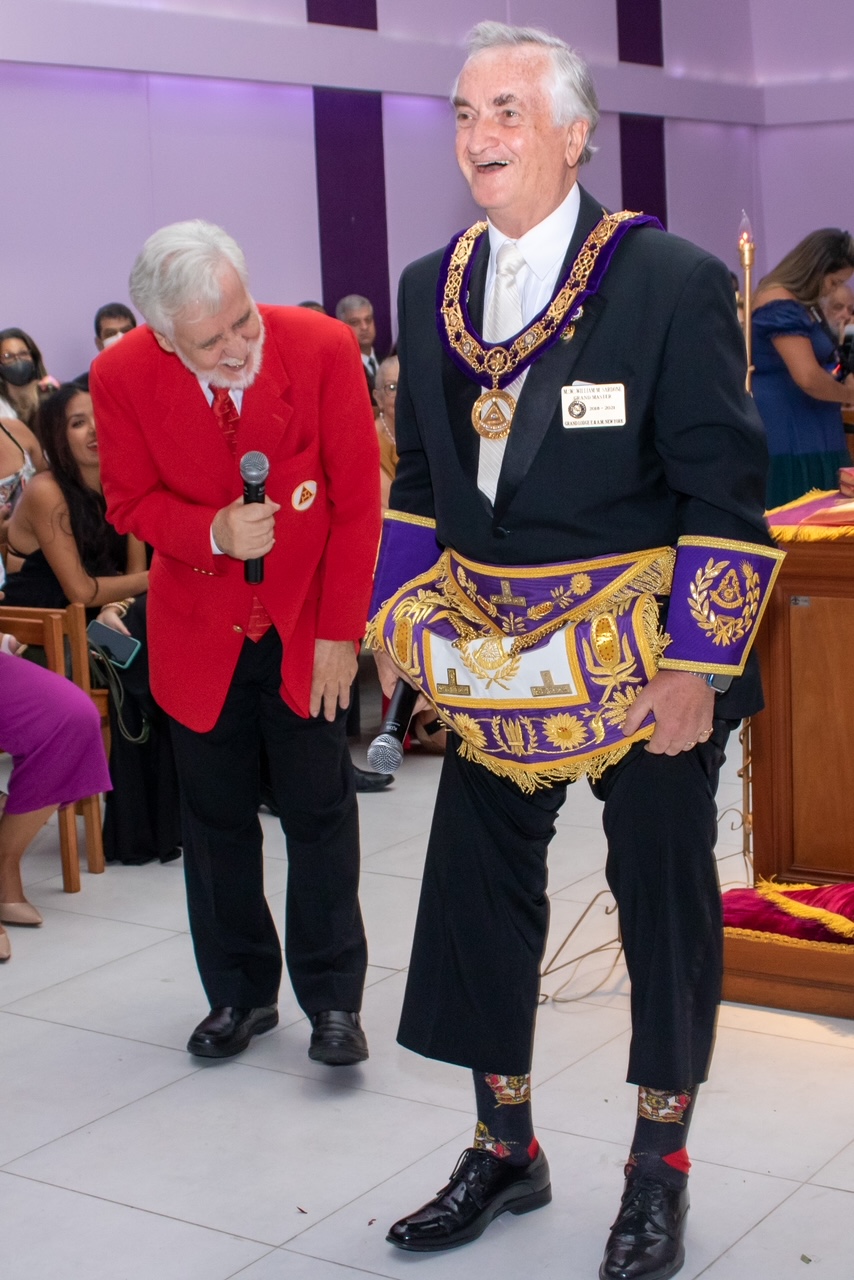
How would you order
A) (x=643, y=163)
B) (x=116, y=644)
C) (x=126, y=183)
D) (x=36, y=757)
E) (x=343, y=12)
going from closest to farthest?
1. (x=36, y=757)
2. (x=116, y=644)
3. (x=126, y=183)
4. (x=343, y=12)
5. (x=643, y=163)

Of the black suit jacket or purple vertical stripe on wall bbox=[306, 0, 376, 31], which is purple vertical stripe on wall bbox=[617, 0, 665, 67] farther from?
the black suit jacket

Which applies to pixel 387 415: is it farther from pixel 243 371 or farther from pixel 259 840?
pixel 243 371

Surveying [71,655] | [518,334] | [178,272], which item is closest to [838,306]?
[71,655]

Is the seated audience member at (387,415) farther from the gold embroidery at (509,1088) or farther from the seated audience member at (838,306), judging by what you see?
the gold embroidery at (509,1088)

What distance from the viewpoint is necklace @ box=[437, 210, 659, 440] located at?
6.17ft

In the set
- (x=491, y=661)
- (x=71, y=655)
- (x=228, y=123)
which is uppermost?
(x=228, y=123)

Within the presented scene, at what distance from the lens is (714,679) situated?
1.87 m

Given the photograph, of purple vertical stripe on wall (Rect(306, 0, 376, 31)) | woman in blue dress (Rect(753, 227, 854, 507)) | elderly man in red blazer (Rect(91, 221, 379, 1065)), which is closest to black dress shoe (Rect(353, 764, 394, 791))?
woman in blue dress (Rect(753, 227, 854, 507))

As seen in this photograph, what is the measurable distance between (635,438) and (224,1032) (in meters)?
1.42

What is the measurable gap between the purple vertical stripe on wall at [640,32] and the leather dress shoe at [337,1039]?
9499 mm

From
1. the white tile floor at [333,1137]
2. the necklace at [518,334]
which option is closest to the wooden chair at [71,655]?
the white tile floor at [333,1137]

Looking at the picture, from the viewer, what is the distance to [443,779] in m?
2.12

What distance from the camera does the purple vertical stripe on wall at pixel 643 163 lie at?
436 inches

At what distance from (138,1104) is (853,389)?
3639 mm
